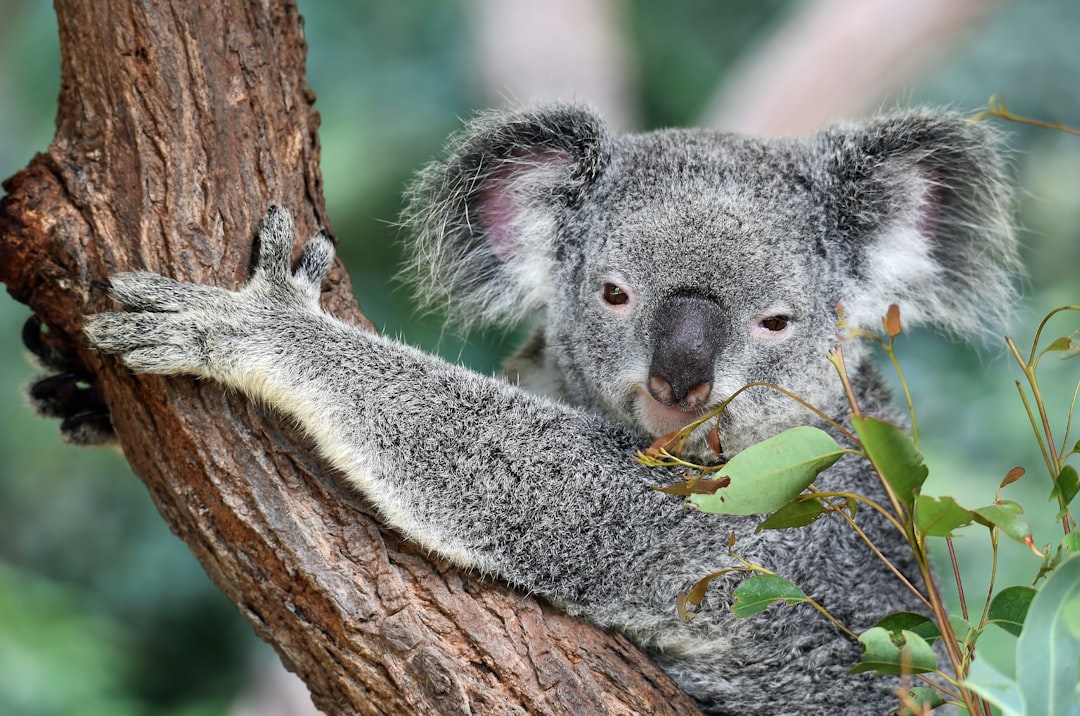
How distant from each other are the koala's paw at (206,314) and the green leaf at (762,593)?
1.05m

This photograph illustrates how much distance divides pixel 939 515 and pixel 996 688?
28 centimetres

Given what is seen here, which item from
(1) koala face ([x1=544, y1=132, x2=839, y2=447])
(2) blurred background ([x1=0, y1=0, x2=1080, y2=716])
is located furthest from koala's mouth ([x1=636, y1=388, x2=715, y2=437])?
(2) blurred background ([x1=0, y1=0, x2=1080, y2=716])

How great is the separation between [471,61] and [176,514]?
4822mm

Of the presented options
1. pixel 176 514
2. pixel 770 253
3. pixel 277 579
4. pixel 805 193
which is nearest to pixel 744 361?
pixel 770 253

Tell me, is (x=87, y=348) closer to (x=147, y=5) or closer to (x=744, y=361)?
(x=147, y=5)

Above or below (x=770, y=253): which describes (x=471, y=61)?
above

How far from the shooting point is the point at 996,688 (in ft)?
3.70

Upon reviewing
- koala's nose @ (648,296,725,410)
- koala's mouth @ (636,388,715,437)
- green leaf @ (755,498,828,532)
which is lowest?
green leaf @ (755,498,828,532)

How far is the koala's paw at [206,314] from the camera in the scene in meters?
1.86

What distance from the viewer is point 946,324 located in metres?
2.60

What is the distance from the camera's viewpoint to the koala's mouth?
2.14 meters

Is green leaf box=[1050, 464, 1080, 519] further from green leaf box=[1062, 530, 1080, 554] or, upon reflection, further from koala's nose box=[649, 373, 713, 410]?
koala's nose box=[649, 373, 713, 410]

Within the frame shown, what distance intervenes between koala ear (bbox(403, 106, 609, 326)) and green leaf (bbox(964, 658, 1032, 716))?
1594mm

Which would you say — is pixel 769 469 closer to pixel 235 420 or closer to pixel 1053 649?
pixel 1053 649
